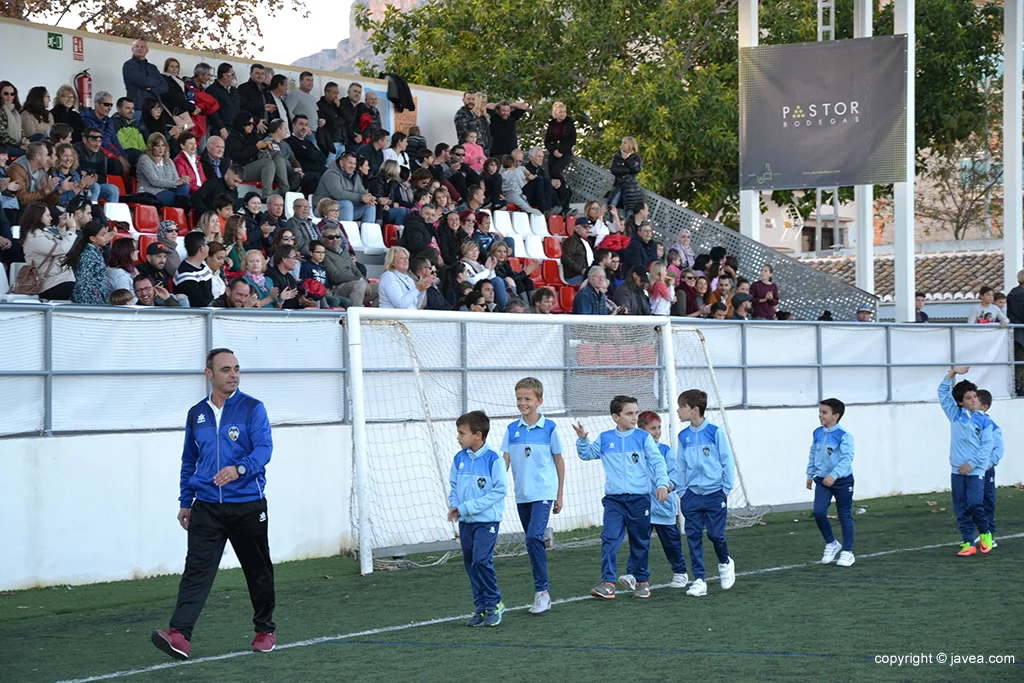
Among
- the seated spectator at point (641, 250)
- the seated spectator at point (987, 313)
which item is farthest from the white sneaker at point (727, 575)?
the seated spectator at point (987, 313)

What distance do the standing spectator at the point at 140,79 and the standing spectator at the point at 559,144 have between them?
248 inches

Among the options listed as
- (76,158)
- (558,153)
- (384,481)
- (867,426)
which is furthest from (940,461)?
(76,158)

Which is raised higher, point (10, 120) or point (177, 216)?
point (10, 120)

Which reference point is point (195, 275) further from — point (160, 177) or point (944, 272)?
point (944, 272)

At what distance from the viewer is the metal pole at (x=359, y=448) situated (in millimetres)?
11391

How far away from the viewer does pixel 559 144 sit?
66.7ft

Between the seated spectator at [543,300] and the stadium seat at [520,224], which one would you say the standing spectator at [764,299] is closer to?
the stadium seat at [520,224]

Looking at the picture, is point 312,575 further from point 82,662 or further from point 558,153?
point 558,153

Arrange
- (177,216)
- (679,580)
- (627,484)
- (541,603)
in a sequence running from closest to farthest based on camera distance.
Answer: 1. (541,603)
2. (627,484)
3. (679,580)
4. (177,216)

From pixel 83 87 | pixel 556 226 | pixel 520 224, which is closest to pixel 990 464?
pixel 520 224

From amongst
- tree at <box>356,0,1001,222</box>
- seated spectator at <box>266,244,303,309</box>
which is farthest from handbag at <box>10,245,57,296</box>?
tree at <box>356,0,1001,222</box>

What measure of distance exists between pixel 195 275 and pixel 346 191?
425 cm

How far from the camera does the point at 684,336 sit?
1539cm

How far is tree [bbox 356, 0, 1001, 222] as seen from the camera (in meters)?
27.4
